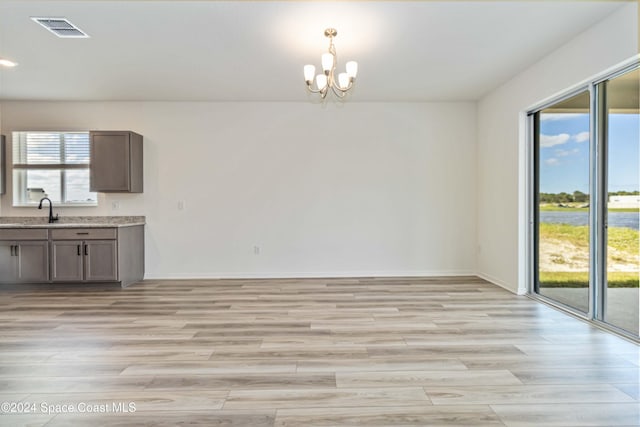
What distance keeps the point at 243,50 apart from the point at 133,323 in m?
2.98

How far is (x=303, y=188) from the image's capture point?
225 inches

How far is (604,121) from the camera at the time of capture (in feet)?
11.0

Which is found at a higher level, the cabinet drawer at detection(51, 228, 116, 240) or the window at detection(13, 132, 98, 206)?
the window at detection(13, 132, 98, 206)

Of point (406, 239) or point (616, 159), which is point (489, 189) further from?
point (616, 159)

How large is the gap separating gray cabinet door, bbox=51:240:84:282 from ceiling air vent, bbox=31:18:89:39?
2736mm

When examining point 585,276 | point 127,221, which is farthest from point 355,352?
point 127,221

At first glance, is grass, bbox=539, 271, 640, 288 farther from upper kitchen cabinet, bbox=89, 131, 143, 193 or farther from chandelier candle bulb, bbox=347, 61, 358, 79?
upper kitchen cabinet, bbox=89, 131, 143, 193

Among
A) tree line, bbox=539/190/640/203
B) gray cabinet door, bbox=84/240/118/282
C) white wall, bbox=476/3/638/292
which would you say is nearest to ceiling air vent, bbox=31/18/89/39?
gray cabinet door, bbox=84/240/118/282

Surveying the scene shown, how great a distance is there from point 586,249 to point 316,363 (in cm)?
299

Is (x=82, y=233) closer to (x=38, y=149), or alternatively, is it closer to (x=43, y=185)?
(x=43, y=185)

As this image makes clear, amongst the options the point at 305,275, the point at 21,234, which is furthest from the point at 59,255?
the point at 305,275

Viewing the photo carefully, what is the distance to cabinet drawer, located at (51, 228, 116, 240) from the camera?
16.1 feet

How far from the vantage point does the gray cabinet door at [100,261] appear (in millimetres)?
4922

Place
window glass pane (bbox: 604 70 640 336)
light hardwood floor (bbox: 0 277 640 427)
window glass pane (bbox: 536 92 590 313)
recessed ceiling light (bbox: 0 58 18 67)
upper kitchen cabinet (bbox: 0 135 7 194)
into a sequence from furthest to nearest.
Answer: upper kitchen cabinet (bbox: 0 135 7 194), recessed ceiling light (bbox: 0 58 18 67), window glass pane (bbox: 536 92 590 313), window glass pane (bbox: 604 70 640 336), light hardwood floor (bbox: 0 277 640 427)
